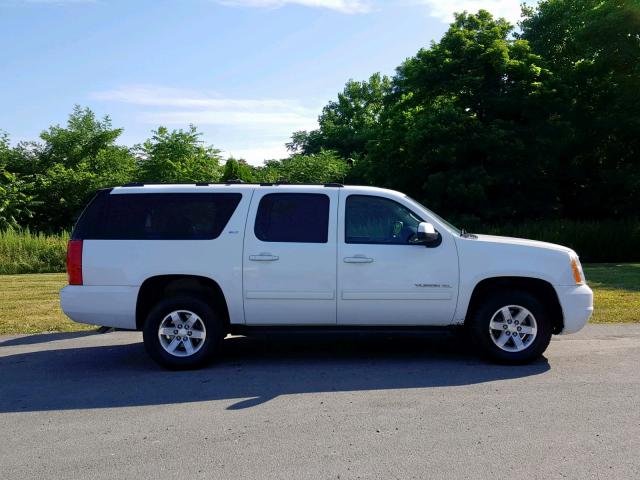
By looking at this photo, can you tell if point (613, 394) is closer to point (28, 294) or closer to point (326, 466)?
point (326, 466)

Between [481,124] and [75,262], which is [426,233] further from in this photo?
[481,124]

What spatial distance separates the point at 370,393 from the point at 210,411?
1502 millimetres

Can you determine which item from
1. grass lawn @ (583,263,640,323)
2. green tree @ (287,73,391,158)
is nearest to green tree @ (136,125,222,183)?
grass lawn @ (583,263,640,323)

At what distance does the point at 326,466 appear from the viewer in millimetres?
4301

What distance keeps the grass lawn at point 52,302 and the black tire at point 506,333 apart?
→ 3348 millimetres

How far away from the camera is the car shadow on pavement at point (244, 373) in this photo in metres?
6.09

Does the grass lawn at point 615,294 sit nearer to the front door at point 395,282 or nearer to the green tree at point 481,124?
the front door at point 395,282

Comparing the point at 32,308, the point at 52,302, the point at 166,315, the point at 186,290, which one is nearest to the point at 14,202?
the point at 52,302

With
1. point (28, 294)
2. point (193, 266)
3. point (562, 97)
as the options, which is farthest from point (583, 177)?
point (193, 266)

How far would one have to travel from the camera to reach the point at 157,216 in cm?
712

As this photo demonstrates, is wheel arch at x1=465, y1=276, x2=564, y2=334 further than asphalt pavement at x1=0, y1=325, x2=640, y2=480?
Yes

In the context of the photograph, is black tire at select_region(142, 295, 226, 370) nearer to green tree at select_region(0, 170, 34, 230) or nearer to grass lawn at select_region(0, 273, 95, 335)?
Answer: grass lawn at select_region(0, 273, 95, 335)

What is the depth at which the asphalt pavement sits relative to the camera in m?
4.33

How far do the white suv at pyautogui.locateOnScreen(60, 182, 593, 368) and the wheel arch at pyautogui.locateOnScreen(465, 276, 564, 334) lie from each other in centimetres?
3
